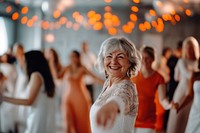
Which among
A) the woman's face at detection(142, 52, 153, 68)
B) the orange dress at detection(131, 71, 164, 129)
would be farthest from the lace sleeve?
the woman's face at detection(142, 52, 153, 68)

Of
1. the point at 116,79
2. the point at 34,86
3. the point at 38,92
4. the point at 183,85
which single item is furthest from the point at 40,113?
the point at 116,79

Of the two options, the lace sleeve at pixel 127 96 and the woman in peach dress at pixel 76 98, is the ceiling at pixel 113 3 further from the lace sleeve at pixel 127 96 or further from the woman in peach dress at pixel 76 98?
the lace sleeve at pixel 127 96

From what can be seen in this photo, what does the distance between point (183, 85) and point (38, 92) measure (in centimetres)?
141

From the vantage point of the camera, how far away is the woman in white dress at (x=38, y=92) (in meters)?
3.72

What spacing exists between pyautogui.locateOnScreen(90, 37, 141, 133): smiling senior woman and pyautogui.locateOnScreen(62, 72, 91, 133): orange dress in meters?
2.70

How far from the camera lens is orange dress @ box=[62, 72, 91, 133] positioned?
521 centimetres

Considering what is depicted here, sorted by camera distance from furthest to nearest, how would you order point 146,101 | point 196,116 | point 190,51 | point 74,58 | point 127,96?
1. point 74,58
2. point 190,51
3. point 146,101
4. point 196,116
5. point 127,96

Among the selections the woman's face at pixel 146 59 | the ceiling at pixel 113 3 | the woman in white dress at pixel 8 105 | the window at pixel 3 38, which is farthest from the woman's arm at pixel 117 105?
the window at pixel 3 38

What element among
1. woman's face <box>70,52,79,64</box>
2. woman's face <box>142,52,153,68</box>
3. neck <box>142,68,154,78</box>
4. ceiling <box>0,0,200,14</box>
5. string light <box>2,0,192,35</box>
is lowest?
neck <box>142,68,154,78</box>

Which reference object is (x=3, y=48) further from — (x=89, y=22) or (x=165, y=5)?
(x=165, y=5)

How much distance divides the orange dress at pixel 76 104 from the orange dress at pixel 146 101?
164 centimetres

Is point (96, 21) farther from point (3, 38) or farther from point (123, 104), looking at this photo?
point (123, 104)

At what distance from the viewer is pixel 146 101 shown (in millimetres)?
3611

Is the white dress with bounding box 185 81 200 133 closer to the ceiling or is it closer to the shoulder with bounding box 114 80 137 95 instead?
the shoulder with bounding box 114 80 137 95
